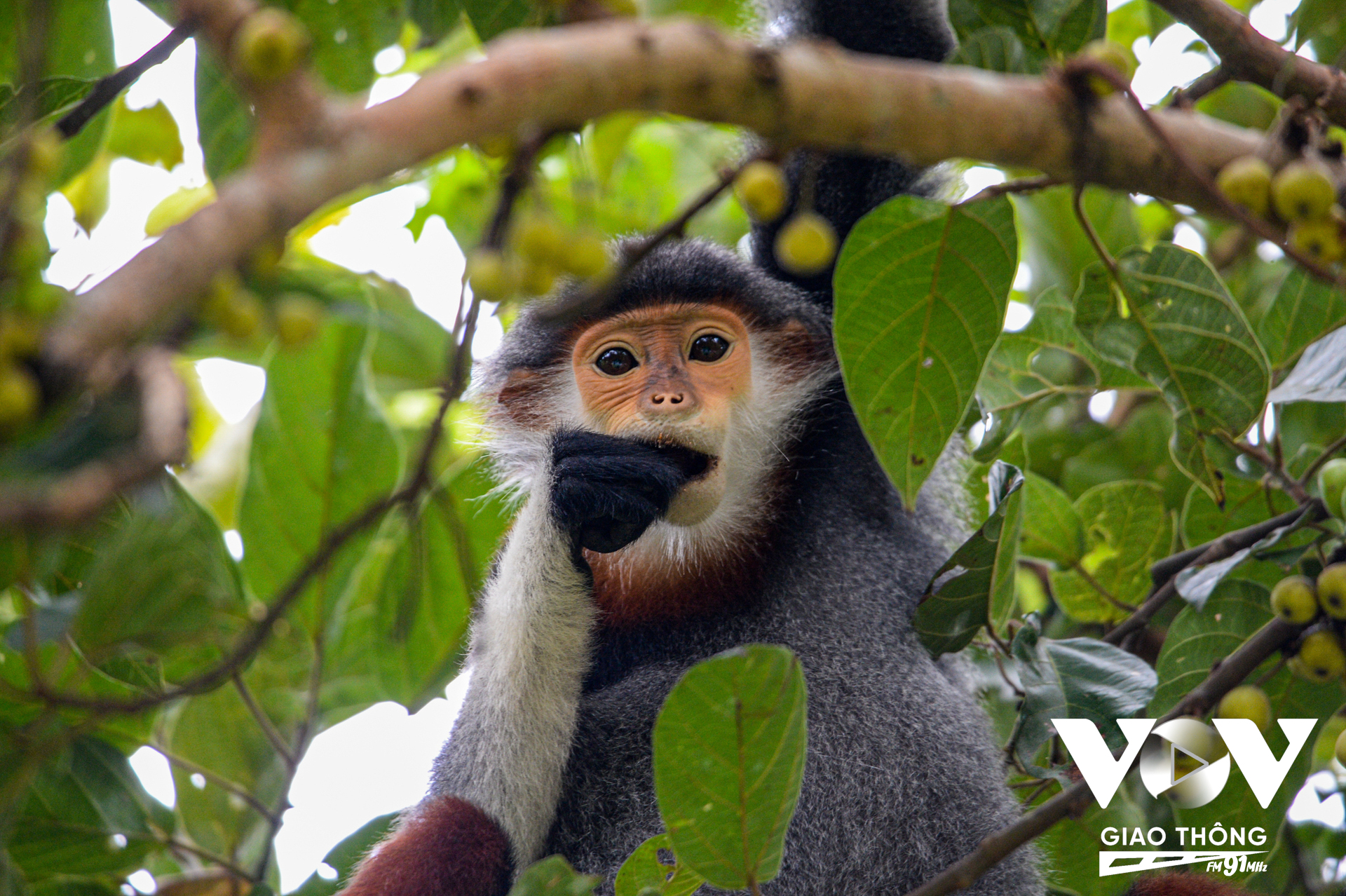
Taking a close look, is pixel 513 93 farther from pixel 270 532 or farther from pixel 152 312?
pixel 270 532

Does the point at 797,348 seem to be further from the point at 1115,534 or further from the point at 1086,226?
the point at 1086,226

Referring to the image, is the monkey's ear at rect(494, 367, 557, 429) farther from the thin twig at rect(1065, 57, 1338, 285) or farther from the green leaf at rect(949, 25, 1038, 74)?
the thin twig at rect(1065, 57, 1338, 285)

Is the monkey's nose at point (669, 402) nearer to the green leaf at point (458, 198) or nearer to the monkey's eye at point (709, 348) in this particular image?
the monkey's eye at point (709, 348)

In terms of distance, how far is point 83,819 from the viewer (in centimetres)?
262

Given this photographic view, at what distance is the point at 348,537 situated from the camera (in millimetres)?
1220

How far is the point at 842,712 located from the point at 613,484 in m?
0.95

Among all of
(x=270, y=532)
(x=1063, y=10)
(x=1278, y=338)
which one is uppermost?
(x=1063, y=10)

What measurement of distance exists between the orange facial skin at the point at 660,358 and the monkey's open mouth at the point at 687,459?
0.22m

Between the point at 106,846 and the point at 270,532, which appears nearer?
the point at 106,846

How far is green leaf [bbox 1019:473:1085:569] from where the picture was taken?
11.5 feet

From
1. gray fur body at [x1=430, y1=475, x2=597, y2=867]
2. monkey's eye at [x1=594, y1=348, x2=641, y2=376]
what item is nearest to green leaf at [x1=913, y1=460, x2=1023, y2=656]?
gray fur body at [x1=430, y1=475, x2=597, y2=867]

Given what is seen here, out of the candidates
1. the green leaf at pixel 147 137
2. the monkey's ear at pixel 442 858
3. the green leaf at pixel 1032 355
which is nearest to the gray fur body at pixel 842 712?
the monkey's ear at pixel 442 858

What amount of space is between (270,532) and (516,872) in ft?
4.05

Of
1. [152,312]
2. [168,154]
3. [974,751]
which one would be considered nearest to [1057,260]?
[974,751]
